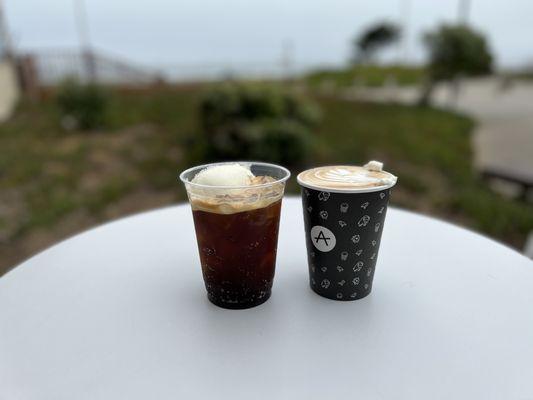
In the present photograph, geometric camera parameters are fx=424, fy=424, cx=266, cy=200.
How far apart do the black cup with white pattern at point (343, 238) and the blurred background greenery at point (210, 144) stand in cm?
249

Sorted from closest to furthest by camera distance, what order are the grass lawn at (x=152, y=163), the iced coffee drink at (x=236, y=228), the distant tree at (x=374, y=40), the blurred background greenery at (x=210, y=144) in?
the iced coffee drink at (x=236, y=228)
the grass lawn at (x=152, y=163)
the blurred background greenery at (x=210, y=144)
the distant tree at (x=374, y=40)

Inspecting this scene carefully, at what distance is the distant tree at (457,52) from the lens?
684cm

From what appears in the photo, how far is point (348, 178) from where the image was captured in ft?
2.45

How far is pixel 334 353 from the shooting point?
0.65 metres

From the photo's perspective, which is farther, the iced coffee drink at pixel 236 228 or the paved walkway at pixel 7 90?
the paved walkway at pixel 7 90

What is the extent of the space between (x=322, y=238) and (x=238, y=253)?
0.15 meters

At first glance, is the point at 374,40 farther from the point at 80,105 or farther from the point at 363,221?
the point at 363,221

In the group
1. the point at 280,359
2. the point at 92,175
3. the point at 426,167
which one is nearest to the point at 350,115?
the point at 426,167

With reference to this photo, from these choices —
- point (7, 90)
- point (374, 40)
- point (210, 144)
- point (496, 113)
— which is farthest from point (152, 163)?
point (374, 40)

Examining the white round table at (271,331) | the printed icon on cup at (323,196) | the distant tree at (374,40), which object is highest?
the distant tree at (374,40)

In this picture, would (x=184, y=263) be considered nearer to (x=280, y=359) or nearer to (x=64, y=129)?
(x=280, y=359)

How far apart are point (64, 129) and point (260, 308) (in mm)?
5596

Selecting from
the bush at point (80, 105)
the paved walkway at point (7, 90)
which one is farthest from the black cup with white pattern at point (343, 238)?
the paved walkway at point (7, 90)

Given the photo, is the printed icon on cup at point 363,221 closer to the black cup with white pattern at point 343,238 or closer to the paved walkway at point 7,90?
the black cup with white pattern at point 343,238
